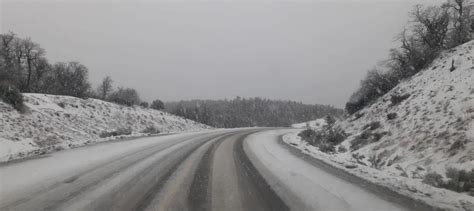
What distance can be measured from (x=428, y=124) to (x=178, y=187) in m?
9.04

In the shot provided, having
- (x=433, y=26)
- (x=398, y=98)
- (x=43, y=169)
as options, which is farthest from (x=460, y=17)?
(x=43, y=169)

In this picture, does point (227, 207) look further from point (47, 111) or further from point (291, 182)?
point (47, 111)

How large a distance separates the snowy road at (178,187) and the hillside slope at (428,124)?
3.09m

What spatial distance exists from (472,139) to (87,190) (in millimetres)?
9238

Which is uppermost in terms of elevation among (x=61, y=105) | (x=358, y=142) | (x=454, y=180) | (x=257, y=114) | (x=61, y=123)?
(x=257, y=114)

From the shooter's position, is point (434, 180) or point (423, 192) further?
point (434, 180)

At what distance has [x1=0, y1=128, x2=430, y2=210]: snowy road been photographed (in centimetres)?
423

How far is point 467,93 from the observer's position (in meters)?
9.43

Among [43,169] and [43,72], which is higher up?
[43,72]

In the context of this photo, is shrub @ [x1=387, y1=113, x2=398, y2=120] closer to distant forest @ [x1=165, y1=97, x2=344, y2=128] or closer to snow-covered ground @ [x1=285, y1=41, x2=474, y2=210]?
snow-covered ground @ [x1=285, y1=41, x2=474, y2=210]

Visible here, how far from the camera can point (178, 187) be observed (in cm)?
520

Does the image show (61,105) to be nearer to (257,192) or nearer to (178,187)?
(178,187)

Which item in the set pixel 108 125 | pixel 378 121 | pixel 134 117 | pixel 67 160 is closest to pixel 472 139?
pixel 378 121

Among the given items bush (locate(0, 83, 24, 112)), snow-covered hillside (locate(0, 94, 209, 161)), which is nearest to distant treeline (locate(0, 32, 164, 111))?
snow-covered hillside (locate(0, 94, 209, 161))
